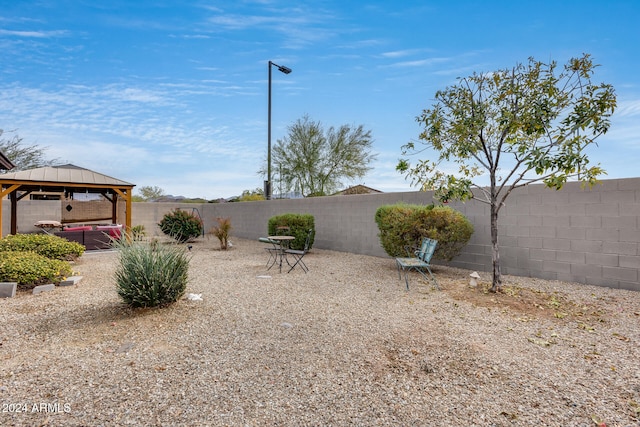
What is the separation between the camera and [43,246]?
21.5ft

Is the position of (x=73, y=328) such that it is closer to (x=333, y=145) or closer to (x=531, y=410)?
(x=531, y=410)

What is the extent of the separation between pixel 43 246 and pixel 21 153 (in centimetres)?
1814

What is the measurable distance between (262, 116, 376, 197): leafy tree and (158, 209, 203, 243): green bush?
7.11 metres

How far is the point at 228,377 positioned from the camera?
2.30 metres

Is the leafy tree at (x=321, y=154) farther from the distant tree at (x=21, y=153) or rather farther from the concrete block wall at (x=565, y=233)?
the distant tree at (x=21, y=153)

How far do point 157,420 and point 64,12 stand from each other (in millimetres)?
7895

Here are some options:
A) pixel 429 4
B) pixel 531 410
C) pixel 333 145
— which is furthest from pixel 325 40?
pixel 333 145

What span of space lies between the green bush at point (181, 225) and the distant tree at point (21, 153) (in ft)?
46.5

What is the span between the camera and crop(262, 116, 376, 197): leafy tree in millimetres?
17312

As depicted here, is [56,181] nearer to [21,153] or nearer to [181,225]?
[181,225]

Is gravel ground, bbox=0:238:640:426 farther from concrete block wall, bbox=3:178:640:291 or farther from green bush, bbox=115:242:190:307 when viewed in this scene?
concrete block wall, bbox=3:178:640:291

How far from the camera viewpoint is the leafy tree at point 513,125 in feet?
12.4

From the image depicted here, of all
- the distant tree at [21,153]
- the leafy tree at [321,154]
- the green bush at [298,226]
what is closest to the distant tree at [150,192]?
the distant tree at [21,153]

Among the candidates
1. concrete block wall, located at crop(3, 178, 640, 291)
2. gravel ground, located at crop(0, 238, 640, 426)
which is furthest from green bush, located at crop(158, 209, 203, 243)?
concrete block wall, located at crop(3, 178, 640, 291)
